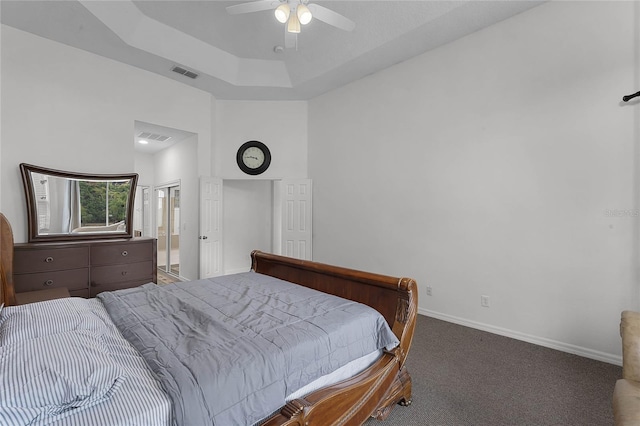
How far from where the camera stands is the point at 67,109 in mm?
3707

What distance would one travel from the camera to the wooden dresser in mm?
3025

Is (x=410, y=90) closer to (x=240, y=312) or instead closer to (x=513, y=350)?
(x=513, y=350)

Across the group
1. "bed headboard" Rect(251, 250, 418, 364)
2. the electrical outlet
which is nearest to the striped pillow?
"bed headboard" Rect(251, 250, 418, 364)

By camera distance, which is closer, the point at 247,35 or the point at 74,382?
the point at 74,382

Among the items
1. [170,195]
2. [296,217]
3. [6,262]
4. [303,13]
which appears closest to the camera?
[6,262]

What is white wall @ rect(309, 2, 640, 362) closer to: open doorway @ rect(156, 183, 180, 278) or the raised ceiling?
the raised ceiling

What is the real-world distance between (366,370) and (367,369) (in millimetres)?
16

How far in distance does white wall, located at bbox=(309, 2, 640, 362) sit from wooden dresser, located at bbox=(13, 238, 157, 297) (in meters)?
3.06

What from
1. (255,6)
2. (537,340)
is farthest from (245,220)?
(537,340)

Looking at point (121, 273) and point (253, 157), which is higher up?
point (253, 157)

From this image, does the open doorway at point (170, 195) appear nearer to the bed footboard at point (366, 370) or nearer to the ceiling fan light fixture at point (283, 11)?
the ceiling fan light fixture at point (283, 11)

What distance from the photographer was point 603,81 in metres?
2.78

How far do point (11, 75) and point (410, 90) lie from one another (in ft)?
15.4

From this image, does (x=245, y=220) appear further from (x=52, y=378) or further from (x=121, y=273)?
(x=52, y=378)
